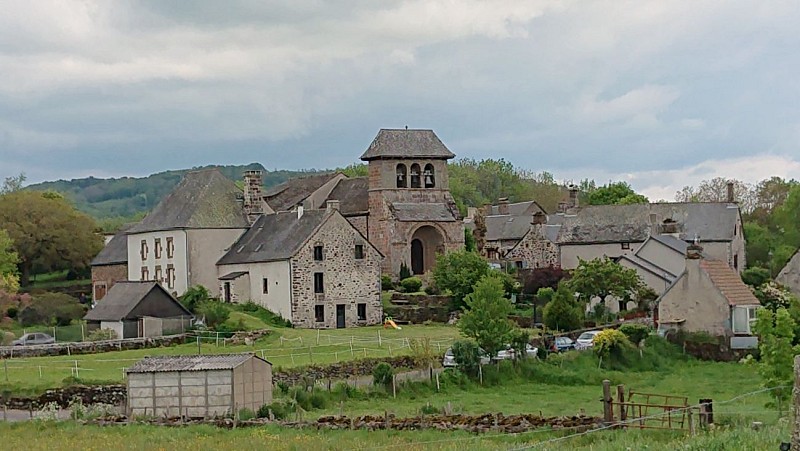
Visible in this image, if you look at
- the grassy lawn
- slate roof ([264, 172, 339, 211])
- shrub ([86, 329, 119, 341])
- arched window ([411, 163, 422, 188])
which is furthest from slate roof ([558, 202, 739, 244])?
shrub ([86, 329, 119, 341])

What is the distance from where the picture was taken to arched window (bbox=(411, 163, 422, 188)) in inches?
2992

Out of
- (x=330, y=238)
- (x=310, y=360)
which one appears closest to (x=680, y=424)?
(x=310, y=360)

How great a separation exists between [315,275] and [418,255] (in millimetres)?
13554

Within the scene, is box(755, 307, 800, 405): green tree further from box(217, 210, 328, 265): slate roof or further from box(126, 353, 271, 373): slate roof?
box(217, 210, 328, 265): slate roof

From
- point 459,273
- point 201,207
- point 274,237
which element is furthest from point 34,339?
point 459,273

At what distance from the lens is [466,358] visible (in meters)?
45.8

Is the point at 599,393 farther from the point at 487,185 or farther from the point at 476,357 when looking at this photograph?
the point at 487,185

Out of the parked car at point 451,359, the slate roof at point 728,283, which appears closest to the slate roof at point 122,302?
the parked car at point 451,359

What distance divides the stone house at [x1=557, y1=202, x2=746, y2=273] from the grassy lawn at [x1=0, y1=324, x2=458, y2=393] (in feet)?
70.8

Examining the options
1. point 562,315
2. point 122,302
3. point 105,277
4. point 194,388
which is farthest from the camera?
point 105,277

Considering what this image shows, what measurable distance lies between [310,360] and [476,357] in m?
5.91

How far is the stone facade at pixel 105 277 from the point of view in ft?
257

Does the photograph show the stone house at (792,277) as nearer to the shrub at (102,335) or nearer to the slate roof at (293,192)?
the slate roof at (293,192)

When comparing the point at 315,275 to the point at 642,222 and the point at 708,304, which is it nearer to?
the point at 708,304
